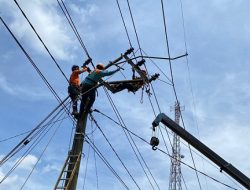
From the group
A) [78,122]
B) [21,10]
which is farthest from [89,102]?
[21,10]

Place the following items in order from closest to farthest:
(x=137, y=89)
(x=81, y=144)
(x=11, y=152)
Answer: (x=11, y=152)
(x=81, y=144)
(x=137, y=89)

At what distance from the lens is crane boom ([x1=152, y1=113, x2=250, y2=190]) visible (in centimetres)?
1265

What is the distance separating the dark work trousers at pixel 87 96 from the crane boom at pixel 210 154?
6.96ft

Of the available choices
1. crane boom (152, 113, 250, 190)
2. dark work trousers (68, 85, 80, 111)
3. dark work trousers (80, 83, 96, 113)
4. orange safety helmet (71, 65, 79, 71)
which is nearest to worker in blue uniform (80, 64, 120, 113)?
dark work trousers (80, 83, 96, 113)

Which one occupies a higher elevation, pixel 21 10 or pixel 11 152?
pixel 21 10

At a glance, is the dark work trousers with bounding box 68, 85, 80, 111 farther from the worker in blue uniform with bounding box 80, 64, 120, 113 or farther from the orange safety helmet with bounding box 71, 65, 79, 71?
the orange safety helmet with bounding box 71, 65, 79, 71

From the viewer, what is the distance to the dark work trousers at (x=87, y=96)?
1278 centimetres

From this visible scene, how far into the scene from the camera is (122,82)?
13.5m

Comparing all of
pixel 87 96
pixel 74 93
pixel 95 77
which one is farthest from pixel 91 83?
pixel 74 93

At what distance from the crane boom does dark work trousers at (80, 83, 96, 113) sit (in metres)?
2.12

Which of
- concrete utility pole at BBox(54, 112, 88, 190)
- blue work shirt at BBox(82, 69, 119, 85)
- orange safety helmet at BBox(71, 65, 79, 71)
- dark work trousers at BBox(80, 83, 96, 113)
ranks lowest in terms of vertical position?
concrete utility pole at BBox(54, 112, 88, 190)

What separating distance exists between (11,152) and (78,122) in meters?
2.46

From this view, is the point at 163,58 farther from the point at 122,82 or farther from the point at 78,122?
the point at 78,122

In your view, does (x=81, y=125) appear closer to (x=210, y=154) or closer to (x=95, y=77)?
(x=95, y=77)
